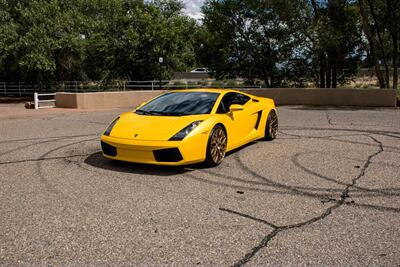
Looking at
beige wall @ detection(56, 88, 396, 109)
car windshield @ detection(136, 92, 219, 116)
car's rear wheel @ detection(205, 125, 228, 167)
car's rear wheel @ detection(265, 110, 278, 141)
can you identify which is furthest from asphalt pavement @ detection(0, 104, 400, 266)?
beige wall @ detection(56, 88, 396, 109)

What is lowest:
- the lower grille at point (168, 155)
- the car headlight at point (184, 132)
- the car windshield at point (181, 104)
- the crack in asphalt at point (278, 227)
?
the crack in asphalt at point (278, 227)

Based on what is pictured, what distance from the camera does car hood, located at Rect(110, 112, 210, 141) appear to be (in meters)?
5.82

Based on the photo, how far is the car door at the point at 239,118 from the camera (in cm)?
678

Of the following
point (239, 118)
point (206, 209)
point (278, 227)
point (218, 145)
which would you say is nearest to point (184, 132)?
point (218, 145)

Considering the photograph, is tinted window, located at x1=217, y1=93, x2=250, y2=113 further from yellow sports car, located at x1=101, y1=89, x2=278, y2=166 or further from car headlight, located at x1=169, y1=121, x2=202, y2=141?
car headlight, located at x1=169, y1=121, x2=202, y2=141

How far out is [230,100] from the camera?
7.27 m

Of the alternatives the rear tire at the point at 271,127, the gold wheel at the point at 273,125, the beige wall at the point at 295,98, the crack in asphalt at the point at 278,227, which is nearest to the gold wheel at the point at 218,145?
the crack in asphalt at the point at 278,227

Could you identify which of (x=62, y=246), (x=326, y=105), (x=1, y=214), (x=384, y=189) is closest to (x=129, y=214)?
(x=62, y=246)

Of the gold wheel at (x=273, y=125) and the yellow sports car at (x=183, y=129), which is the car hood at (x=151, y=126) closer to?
the yellow sports car at (x=183, y=129)

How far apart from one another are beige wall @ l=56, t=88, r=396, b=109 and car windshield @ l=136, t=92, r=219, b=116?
1146 cm

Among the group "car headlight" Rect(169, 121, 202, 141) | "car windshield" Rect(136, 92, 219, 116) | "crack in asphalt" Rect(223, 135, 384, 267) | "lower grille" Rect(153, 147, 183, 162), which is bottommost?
"crack in asphalt" Rect(223, 135, 384, 267)

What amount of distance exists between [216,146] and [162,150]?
0.94m

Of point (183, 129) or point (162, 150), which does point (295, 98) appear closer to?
point (183, 129)

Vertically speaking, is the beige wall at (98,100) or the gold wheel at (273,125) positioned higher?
the beige wall at (98,100)
